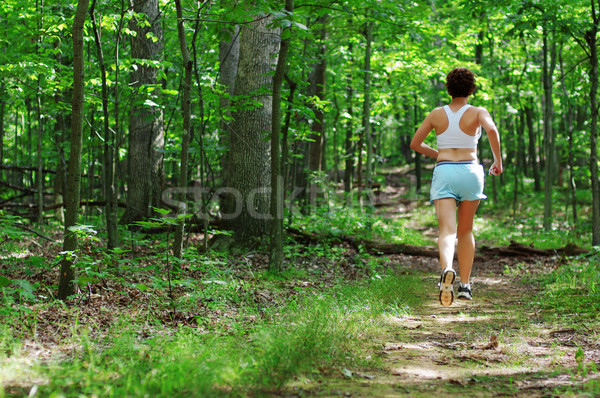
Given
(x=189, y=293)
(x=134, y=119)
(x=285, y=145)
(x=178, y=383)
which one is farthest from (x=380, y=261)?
(x=178, y=383)

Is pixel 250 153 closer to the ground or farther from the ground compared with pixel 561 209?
farther from the ground

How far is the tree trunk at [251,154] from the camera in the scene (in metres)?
8.28

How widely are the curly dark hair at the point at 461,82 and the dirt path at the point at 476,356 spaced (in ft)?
7.90

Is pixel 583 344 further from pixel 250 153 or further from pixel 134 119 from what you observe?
pixel 134 119

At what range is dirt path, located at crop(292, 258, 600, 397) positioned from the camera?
279cm

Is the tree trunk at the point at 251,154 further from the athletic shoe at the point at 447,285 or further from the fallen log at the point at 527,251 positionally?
the fallen log at the point at 527,251

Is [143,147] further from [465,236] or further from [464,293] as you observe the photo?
[464,293]

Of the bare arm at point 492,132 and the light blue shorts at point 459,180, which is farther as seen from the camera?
the light blue shorts at point 459,180

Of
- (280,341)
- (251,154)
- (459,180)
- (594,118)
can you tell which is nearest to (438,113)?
(459,180)

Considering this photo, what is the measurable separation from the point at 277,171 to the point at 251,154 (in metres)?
1.94

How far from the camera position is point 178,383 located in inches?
94.8

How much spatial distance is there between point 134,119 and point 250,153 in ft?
12.6

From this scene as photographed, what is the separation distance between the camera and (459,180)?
4547 millimetres

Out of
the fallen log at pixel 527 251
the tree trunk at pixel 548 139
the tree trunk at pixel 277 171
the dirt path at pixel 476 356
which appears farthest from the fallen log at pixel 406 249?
the dirt path at pixel 476 356
